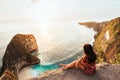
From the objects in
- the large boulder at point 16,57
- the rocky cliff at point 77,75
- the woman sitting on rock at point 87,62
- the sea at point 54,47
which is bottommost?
the sea at point 54,47

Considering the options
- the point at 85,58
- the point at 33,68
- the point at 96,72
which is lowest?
the point at 33,68

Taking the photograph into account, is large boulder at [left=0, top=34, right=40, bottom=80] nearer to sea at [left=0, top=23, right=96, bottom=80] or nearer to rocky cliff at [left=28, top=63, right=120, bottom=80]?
sea at [left=0, top=23, right=96, bottom=80]

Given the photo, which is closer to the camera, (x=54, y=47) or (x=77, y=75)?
(x=77, y=75)

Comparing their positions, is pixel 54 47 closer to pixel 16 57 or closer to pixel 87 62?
pixel 16 57

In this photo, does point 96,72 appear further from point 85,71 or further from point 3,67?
point 3,67

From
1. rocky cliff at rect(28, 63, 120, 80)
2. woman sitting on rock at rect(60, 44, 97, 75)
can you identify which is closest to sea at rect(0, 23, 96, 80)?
rocky cliff at rect(28, 63, 120, 80)

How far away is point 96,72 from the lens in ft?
46.6

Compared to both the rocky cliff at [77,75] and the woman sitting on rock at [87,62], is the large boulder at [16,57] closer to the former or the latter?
the rocky cliff at [77,75]

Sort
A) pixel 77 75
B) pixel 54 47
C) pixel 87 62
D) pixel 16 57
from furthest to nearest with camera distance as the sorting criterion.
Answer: pixel 54 47 → pixel 16 57 → pixel 77 75 → pixel 87 62

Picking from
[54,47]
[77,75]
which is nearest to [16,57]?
[54,47]

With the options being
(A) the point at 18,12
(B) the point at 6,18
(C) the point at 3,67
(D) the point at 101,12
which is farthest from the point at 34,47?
(A) the point at 18,12

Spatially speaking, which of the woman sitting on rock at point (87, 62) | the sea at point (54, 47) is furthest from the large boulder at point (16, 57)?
the woman sitting on rock at point (87, 62)

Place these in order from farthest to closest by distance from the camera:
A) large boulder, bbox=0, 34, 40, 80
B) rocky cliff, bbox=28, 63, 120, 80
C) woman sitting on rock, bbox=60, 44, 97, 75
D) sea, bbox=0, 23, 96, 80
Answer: sea, bbox=0, 23, 96, 80 < large boulder, bbox=0, 34, 40, 80 < rocky cliff, bbox=28, 63, 120, 80 < woman sitting on rock, bbox=60, 44, 97, 75

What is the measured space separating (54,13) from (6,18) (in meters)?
24.7
